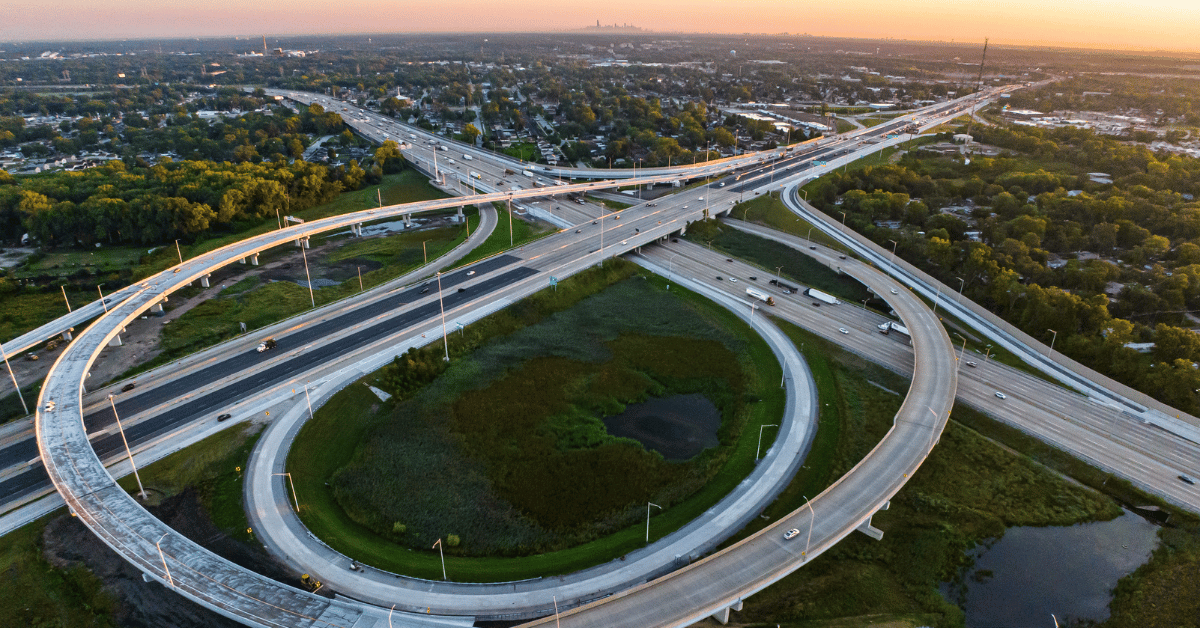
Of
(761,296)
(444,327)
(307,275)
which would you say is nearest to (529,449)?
(444,327)

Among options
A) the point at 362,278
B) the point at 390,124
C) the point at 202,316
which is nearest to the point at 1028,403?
the point at 362,278

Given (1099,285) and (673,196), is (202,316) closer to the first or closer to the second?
(673,196)

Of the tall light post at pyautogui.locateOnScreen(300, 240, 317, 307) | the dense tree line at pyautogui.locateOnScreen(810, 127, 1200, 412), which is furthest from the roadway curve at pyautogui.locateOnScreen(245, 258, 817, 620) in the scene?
the dense tree line at pyautogui.locateOnScreen(810, 127, 1200, 412)

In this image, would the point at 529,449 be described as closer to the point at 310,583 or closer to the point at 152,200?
the point at 310,583

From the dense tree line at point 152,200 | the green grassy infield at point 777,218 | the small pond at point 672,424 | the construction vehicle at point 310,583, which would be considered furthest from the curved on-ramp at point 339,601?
the green grassy infield at point 777,218

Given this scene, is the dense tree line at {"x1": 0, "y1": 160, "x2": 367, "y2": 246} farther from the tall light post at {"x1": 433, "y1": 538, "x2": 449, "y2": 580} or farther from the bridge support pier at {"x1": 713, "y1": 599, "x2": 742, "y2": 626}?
the bridge support pier at {"x1": 713, "y1": 599, "x2": 742, "y2": 626}
